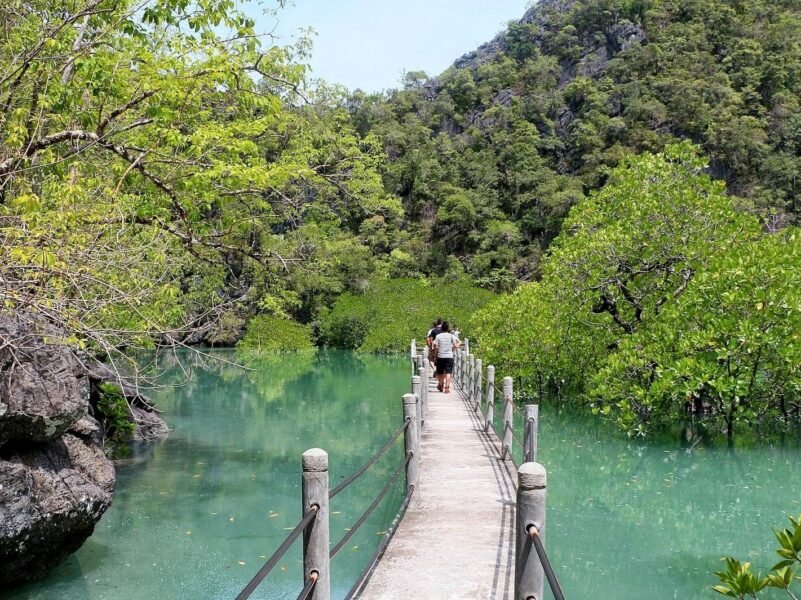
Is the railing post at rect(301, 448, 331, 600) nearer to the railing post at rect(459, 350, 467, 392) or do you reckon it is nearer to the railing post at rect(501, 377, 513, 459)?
the railing post at rect(501, 377, 513, 459)

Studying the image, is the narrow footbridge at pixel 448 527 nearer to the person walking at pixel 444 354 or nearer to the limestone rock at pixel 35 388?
the limestone rock at pixel 35 388

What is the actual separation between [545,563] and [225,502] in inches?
354

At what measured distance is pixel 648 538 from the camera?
27.8 feet

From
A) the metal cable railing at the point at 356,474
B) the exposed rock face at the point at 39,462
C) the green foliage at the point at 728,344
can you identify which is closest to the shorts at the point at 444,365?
the green foliage at the point at 728,344

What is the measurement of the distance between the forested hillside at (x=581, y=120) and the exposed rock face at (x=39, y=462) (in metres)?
37.5

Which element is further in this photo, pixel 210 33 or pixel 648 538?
pixel 648 538

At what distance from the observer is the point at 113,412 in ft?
41.9

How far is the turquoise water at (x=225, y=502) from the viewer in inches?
298

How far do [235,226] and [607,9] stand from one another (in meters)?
60.2

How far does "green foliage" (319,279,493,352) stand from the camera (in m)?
37.8

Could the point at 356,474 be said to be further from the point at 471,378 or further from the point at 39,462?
the point at 471,378

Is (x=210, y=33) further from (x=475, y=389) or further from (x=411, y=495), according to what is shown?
(x=475, y=389)

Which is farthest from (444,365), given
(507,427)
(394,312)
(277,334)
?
(277,334)

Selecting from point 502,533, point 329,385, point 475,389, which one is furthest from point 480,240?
point 502,533
